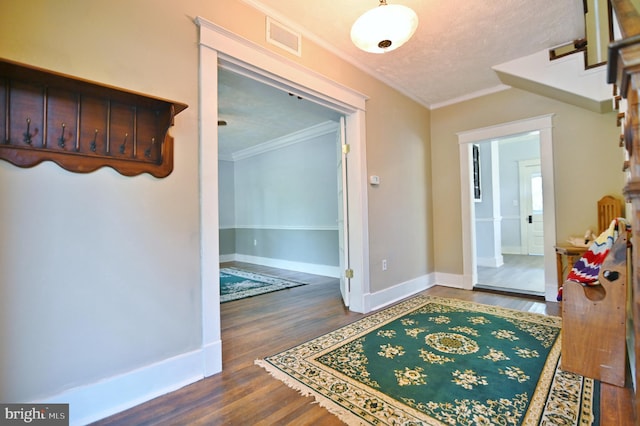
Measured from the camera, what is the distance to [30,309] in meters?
1.30

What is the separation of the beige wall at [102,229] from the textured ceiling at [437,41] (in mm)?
579

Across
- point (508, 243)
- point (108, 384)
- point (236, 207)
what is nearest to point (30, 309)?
point (108, 384)

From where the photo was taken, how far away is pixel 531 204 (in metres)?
7.15

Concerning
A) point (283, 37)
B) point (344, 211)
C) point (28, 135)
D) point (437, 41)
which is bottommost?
point (344, 211)

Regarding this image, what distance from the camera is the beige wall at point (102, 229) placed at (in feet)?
4.20

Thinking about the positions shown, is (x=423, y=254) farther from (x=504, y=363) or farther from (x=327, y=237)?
(x=504, y=363)

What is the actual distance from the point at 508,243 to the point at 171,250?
8109 millimetres

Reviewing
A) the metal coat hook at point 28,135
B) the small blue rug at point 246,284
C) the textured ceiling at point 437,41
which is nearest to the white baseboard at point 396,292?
the small blue rug at point 246,284

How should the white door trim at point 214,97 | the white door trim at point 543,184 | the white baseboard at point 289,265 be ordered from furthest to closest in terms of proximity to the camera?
the white baseboard at point 289,265 → the white door trim at point 543,184 → the white door trim at point 214,97

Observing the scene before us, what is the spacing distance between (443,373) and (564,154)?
2920 mm

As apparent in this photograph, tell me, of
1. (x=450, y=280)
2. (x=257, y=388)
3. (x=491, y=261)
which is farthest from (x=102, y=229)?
(x=491, y=261)

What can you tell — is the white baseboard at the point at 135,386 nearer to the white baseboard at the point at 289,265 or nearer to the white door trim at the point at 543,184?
the white baseboard at the point at 289,265

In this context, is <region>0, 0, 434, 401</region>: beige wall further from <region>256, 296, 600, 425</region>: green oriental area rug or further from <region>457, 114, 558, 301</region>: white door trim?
<region>457, 114, 558, 301</region>: white door trim

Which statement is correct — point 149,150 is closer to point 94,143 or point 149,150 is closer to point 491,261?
point 94,143
